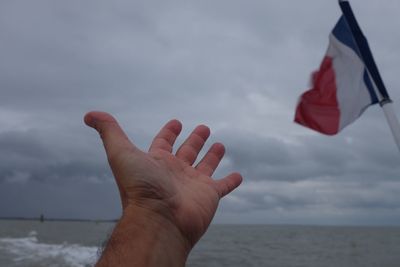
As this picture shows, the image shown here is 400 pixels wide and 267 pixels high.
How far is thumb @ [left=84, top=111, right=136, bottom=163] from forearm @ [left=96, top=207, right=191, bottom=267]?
0.97ft

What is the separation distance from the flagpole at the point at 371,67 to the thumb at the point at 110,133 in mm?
3476

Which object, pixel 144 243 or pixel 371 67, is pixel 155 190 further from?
pixel 371 67

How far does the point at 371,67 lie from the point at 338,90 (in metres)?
0.74

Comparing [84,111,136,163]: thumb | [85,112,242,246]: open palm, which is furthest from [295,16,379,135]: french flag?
[84,111,136,163]: thumb

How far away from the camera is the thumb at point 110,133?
104 inches

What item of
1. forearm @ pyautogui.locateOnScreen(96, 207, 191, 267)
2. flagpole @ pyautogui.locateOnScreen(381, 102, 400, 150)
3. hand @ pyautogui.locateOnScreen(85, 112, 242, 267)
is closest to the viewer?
forearm @ pyautogui.locateOnScreen(96, 207, 191, 267)

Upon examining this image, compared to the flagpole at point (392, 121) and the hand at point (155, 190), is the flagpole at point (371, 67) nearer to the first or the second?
the flagpole at point (392, 121)

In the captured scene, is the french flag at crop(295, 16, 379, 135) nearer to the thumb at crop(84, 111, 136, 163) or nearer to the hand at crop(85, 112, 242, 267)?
the hand at crop(85, 112, 242, 267)

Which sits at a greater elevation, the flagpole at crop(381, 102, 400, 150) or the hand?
the hand

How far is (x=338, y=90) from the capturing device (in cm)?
671

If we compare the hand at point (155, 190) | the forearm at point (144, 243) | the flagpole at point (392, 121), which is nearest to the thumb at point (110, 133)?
the hand at point (155, 190)

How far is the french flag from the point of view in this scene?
643 centimetres

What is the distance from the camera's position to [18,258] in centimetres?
2558

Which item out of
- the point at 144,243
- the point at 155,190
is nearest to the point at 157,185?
the point at 155,190
